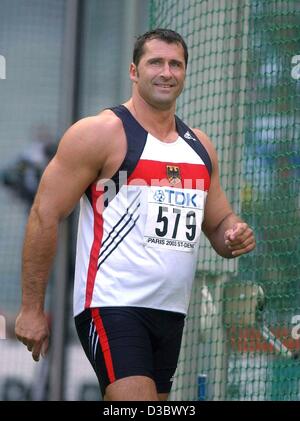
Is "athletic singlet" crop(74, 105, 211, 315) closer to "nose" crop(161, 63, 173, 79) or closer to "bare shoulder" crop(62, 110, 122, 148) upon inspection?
"bare shoulder" crop(62, 110, 122, 148)

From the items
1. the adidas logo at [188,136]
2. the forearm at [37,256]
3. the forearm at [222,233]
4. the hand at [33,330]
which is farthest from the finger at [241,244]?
the hand at [33,330]

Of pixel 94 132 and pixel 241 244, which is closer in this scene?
pixel 94 132

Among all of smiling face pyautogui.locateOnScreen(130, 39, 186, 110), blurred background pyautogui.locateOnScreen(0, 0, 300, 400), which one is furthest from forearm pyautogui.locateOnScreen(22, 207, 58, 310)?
blurred background pyautogui.locateOnScreen(0, 0, 300, 400)

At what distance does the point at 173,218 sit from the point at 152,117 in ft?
1.64

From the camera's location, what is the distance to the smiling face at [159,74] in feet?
18.9

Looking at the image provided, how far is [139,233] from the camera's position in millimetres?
5566

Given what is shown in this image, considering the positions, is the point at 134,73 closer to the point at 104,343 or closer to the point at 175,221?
the point at 175,221

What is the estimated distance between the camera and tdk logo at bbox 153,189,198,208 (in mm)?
5586

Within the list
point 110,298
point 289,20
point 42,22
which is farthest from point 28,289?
point 42,22

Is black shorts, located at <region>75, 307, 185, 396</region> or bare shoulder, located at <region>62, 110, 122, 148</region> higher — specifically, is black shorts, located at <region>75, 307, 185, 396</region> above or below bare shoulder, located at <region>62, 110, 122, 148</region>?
below

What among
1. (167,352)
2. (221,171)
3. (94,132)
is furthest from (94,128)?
(221,171)

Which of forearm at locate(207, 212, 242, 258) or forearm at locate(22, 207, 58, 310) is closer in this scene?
forearm at locate(22, 207, 58, 310)

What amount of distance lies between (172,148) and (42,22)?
2.76m

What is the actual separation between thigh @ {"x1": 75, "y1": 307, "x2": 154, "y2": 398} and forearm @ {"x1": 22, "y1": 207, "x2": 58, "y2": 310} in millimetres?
251
